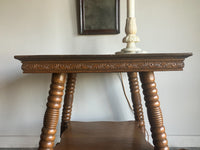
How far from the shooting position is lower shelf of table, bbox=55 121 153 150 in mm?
534

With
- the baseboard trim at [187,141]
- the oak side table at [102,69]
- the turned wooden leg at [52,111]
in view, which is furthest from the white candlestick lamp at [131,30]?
the baseboard trim at [187,141]

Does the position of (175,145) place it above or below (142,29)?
below

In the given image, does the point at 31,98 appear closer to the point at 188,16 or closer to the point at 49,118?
the point at 49,118

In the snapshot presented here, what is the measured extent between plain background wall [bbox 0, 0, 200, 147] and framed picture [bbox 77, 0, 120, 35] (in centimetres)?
4

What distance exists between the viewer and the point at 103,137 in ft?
2.02

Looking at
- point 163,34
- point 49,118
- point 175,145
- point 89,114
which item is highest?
point 163,34

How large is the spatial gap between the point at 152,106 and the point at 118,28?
0.52 metres

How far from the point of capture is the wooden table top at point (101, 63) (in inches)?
15.8

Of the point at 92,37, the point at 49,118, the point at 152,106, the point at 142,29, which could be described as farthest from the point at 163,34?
the point at 49,118

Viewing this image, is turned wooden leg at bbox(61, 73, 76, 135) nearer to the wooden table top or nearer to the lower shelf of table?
the lower shelf of table

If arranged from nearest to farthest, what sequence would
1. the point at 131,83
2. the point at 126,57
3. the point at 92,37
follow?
the point at 126,57 < the point at 131,83 < the point at 92,37

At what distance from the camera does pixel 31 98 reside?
89cm

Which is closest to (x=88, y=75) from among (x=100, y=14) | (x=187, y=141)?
(x=100, y=14)

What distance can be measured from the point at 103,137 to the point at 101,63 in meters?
0.35
